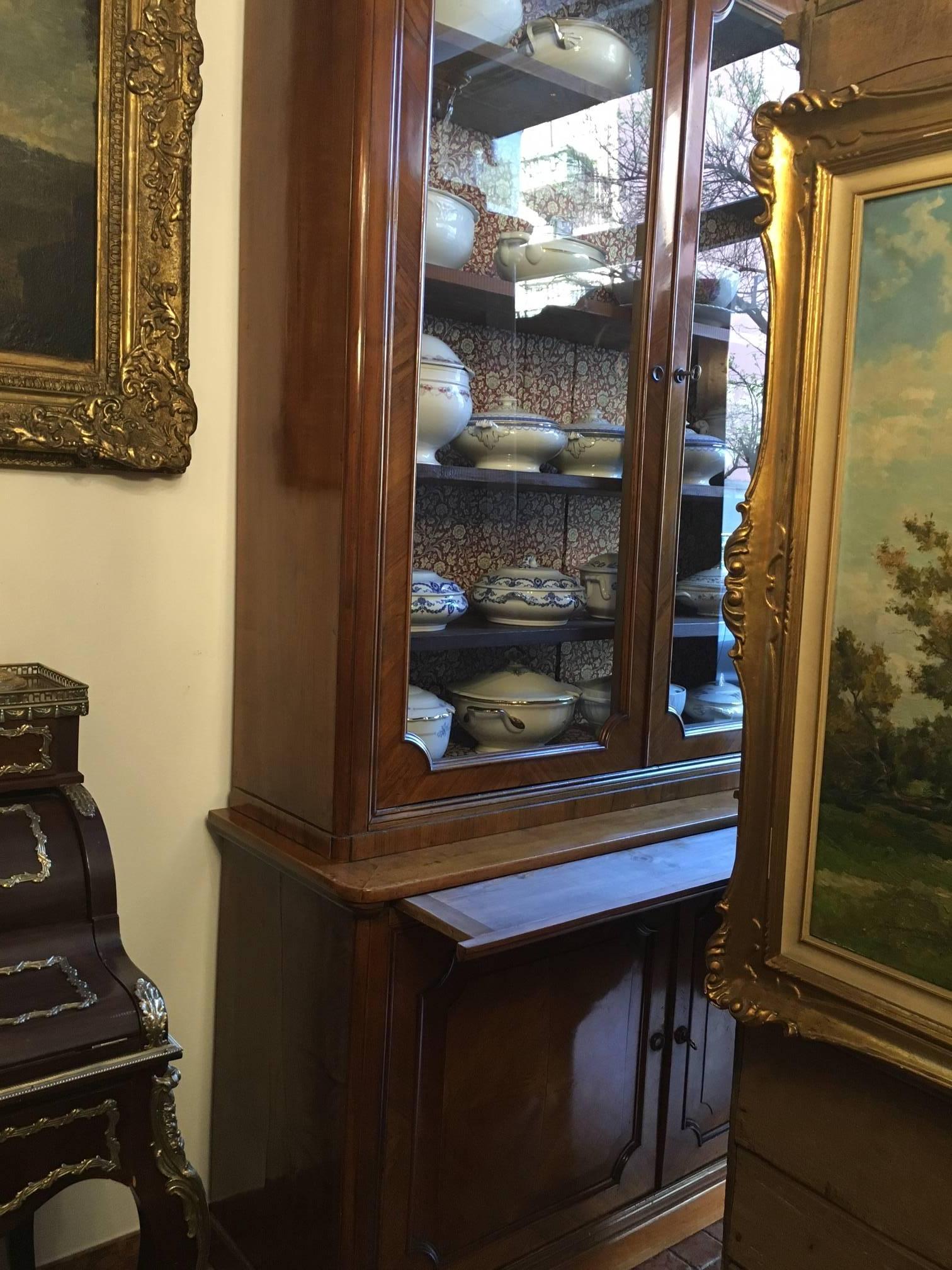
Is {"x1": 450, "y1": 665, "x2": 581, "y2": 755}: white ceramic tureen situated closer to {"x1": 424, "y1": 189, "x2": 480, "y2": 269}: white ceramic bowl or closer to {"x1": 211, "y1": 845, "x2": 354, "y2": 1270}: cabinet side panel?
{"x1": 211, "y1": 845, "x2": 354, "y2": 1270}: cabinet side panel

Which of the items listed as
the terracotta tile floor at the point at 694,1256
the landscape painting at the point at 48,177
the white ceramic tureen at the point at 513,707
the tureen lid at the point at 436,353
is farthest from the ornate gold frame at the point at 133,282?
the terracotta tile floor at the point at 694,1256

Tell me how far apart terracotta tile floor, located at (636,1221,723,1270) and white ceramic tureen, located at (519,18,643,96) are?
1882 millimetres

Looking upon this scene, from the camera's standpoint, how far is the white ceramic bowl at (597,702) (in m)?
1.76

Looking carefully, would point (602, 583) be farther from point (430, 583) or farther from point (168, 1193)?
point (168, 1193)

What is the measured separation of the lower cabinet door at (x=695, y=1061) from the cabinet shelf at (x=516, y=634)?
48 centimetres

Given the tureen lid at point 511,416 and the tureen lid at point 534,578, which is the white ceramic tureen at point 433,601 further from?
the tureen lid at point 511,416

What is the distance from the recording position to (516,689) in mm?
1695

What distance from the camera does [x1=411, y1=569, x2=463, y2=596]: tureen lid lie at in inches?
60.3

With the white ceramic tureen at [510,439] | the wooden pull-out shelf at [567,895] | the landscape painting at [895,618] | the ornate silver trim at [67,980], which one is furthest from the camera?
the white ceramic tureen at [510,439]

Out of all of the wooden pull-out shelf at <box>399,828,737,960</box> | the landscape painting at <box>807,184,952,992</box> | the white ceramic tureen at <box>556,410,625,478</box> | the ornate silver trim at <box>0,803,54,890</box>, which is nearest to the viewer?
the landscape painting at <box>807,184,952,992</box>

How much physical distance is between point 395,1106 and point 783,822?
2.57ft

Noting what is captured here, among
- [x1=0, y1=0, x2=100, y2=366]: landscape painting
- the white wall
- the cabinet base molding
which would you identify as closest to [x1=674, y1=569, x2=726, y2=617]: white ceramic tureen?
the white wall

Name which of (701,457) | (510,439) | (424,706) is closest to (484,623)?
(424,706)

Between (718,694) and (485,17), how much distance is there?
1171 mm
